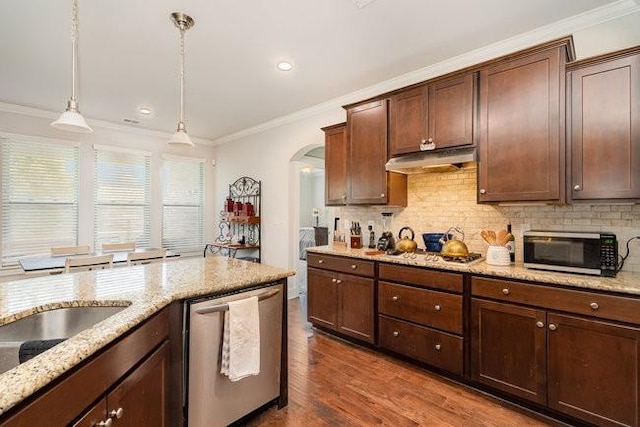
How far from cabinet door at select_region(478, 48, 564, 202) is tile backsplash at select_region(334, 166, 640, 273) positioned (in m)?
0.38

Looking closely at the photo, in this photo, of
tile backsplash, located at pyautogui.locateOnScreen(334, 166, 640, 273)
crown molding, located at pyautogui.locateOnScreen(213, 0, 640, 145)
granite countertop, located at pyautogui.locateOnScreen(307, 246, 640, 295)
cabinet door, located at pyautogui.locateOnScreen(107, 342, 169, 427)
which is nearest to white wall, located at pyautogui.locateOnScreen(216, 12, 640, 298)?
crown molding, located at pyautogui.locateOnScreen(213, 0, 640, 145)

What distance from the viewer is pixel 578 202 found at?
2.06m

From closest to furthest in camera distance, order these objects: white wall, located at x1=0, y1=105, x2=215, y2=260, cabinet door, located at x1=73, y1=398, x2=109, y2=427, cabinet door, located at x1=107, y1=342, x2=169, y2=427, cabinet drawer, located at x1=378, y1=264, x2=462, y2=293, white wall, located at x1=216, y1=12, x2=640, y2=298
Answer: cabinet door, located at x1=73, y1=398, x2=109, y2=427 < cabinet door, located at x1=107, y1=342, x2=169, y2=427 < cabinet drawer, located at x1=378, y1=264, x2=462, y2=293 < white wall, located at x1=216, y1=12, x2=640, y2=298 < white wall, located at x1=0, y1=105, x2=215, y2=260

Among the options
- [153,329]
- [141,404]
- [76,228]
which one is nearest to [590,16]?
[153,329]

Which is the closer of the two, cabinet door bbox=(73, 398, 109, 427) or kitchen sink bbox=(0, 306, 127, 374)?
cabinet door bbox=(73, 398, 109, 427)

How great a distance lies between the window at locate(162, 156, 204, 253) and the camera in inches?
215

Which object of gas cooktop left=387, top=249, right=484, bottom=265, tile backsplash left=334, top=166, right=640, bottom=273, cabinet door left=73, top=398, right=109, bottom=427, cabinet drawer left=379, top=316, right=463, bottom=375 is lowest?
cabinet drawer left=379, top=316, right=463, bottom=375

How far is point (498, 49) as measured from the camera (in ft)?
8.71

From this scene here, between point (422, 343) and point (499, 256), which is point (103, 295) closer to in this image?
point (422, 343)

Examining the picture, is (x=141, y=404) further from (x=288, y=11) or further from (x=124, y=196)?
(x=124, y=196)

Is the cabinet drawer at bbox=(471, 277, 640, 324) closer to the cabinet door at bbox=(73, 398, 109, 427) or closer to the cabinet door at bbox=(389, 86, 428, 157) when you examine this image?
the cabinet door at bbox=(389, 86, 428, 157)

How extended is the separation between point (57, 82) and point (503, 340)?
4.93 m

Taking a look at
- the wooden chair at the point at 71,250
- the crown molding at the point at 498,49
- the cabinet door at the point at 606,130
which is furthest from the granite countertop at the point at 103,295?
the wooden chair at the point at 71,250

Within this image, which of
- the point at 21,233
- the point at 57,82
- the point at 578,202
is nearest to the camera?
the point at 578,202
